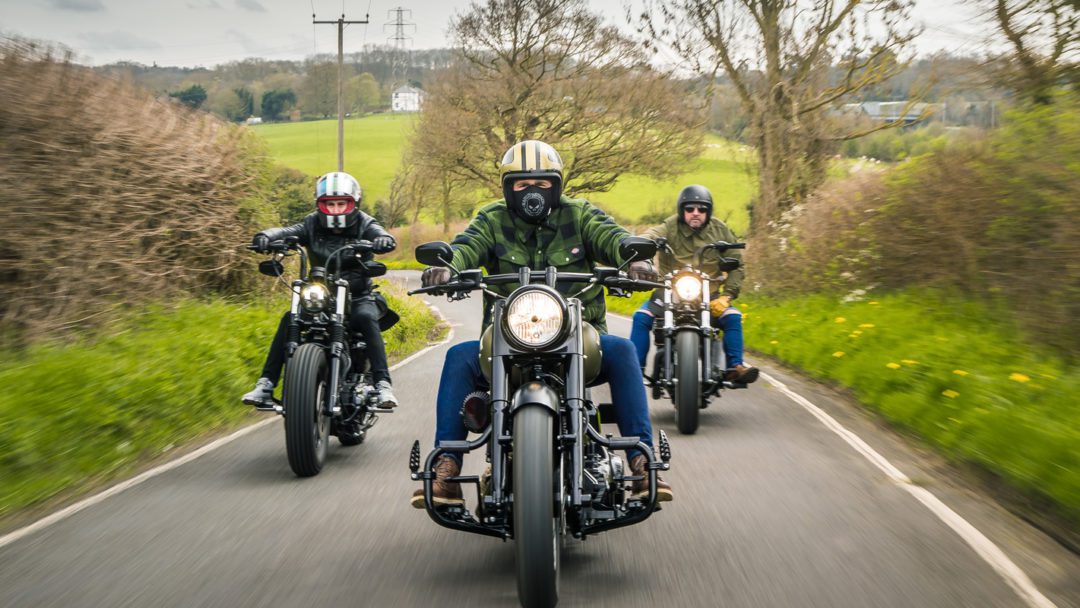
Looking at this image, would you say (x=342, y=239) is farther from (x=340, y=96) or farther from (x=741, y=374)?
(x=340, y=96)

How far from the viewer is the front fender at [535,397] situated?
4.06m

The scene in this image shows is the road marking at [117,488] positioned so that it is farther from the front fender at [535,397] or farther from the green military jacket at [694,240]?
the green military jacket at [694,240]

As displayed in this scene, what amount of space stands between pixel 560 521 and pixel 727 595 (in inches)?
29.6

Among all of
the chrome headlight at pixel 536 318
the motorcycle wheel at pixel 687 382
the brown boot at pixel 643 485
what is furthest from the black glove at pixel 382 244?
the chrome headlight at pixel 536 318

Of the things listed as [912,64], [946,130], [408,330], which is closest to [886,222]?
[946,130]

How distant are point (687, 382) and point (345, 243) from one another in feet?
9.41

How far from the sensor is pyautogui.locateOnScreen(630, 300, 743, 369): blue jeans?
9219mm

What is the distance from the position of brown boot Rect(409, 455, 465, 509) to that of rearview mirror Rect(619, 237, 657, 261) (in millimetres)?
1221

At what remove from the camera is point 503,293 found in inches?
207

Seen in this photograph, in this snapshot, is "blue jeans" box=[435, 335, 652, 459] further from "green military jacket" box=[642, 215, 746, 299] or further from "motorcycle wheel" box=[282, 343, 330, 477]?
"green military jacket" box=[642, 215, 746, 299]

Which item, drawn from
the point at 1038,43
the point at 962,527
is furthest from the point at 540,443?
the point at 1038,43

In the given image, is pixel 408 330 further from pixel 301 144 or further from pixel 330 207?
pixel 301 144

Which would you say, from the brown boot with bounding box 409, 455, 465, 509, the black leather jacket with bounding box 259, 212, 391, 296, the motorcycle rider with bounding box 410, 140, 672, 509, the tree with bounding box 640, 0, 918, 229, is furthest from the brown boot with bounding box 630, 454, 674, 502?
the tree with bounding box 640, 0, 918, 229

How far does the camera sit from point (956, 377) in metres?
8.88
